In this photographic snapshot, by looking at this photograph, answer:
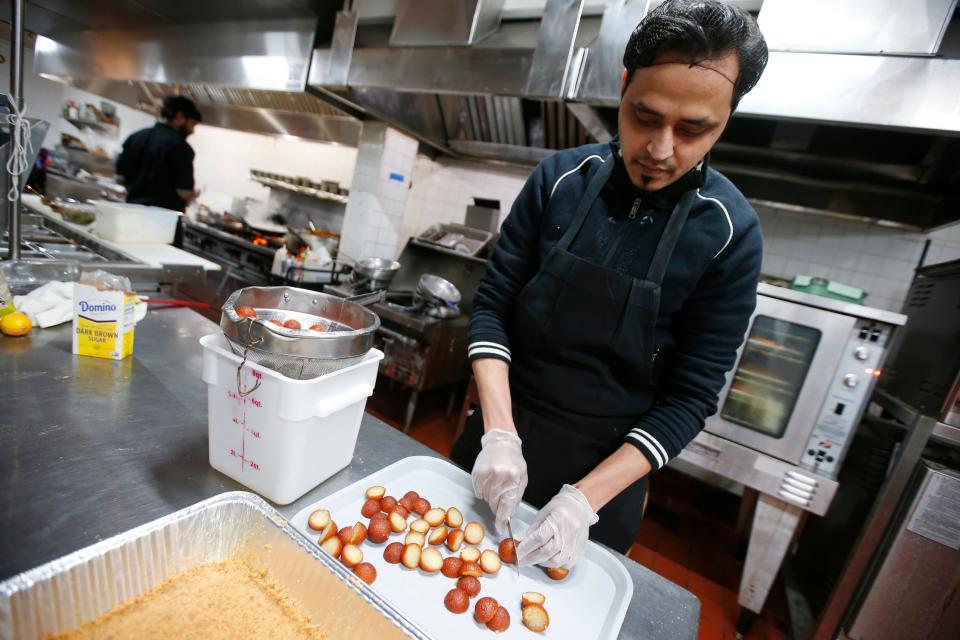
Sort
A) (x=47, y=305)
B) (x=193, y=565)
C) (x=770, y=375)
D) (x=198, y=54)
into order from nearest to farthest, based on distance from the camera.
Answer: (x=193, y=565), (x=47, y=305), (x=770, y=375), (x=198, y=54)

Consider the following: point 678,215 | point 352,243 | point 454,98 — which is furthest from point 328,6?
point 678,215

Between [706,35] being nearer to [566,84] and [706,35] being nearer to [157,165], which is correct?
[566,84]

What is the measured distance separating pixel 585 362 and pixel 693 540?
2.54 metres

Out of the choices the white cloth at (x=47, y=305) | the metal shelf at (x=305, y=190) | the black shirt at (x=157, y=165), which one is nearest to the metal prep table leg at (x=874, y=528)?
the white cloth at (x=47, y=305)

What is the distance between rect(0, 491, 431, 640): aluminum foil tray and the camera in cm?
47

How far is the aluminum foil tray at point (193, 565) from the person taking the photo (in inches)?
18.3

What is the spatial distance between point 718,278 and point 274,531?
108 centimetres

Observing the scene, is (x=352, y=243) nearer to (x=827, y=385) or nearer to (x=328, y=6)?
(x=328, y=6)

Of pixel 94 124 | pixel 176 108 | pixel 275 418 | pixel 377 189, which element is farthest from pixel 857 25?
pixel 94 124

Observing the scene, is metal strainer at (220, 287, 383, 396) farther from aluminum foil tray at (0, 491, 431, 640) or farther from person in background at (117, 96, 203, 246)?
person in background at (117, 96, 203, 246)

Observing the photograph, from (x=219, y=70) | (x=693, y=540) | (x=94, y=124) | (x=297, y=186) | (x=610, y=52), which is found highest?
(x=610, y=52)

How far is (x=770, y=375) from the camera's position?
7.70 ft

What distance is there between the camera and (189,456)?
85 centimetres

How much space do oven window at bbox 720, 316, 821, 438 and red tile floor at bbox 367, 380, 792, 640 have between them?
39.8 inches
